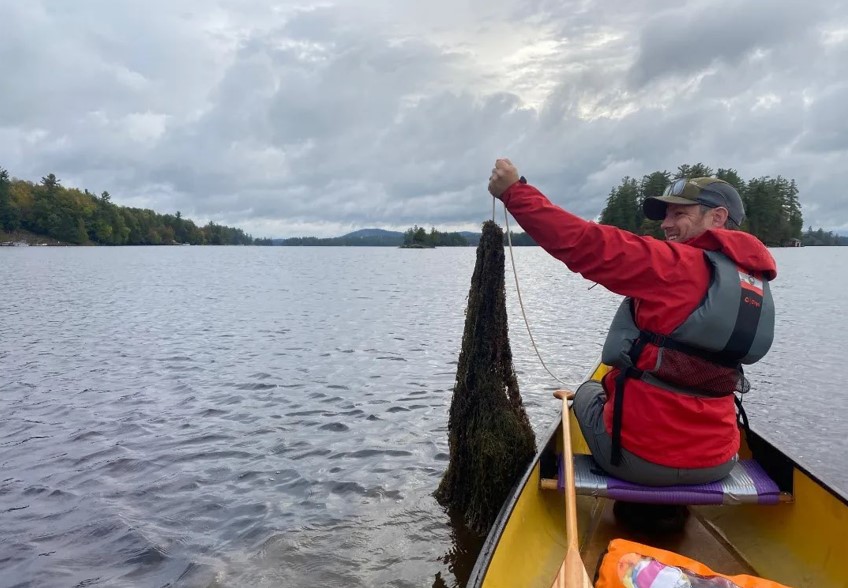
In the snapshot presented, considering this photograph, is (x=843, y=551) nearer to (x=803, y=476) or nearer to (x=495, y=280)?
(x=803, y=476)

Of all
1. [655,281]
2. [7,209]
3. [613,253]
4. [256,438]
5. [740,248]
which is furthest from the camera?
[7,209]

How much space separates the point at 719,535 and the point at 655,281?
8.38 feet

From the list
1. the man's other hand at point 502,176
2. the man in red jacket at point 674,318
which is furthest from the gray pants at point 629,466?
the man's other hand at point 502,176

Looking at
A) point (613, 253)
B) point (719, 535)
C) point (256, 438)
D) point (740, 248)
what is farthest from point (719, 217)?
point (256, 438)

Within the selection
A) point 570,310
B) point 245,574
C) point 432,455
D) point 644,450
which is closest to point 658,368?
point 644,450

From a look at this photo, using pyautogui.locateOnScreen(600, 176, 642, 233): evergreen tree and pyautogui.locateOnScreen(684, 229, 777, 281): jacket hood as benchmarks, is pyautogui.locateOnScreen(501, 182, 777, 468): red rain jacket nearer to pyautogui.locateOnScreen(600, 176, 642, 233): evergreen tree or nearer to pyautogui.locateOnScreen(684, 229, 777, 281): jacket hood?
pyautogui.locateOnScreen(684, 229, 777, 281): jacket hood

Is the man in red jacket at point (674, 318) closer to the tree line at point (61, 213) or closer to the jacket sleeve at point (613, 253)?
the jacket sleeve at point (613, 253)

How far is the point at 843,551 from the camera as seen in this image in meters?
4.13

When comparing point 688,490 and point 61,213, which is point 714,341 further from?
point 61,213

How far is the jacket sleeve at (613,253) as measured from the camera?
3.80m

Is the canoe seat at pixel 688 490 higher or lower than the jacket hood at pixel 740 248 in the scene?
lower

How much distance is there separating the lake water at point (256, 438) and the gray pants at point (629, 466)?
986mm

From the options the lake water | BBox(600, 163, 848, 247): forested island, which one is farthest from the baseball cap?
BBox(600, 163, 848, 247): forested island

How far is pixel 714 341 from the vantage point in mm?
3979
